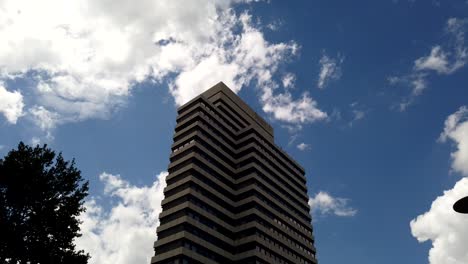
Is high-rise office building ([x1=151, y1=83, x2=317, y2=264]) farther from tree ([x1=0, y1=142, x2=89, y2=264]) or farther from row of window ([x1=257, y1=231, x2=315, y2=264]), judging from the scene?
tree ([x1=0, y1=142, x2=89, y2=264])

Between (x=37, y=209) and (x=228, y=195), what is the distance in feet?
151

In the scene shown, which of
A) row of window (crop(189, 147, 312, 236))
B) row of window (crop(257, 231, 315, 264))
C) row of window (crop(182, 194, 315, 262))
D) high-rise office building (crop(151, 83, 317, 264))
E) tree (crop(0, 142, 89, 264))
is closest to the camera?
tree (crop(0, 142, 89, 264))

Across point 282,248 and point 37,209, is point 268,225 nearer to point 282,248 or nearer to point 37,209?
point 282,248

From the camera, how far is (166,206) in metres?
62.1

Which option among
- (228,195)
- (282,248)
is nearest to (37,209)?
(228,195)

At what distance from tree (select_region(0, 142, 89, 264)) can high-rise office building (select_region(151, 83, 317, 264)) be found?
28546 millimetres

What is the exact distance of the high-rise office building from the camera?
58.0 m

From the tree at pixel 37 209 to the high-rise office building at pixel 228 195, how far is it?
28.5 metres

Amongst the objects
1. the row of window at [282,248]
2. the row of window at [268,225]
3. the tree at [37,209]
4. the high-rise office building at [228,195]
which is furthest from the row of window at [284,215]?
the tree at [37,209]

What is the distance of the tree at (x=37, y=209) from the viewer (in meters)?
23.8

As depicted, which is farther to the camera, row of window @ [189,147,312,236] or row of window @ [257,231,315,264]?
row of window @ [189,147,312,236]

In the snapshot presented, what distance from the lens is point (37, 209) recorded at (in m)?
25.4

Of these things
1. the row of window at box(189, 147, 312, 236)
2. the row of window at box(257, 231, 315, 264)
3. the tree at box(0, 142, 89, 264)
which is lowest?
the tree at box(0, 142, 89, 264)

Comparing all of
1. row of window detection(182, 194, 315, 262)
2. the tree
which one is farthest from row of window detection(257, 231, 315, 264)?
the tree
